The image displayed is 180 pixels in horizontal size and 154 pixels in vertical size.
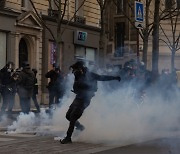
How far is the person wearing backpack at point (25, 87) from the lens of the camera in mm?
14992

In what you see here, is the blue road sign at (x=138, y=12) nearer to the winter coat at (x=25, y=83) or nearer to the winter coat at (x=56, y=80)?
the winter coat at (x=56, y=80)

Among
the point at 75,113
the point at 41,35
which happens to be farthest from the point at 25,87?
the point at 41,35

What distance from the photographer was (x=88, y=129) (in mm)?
10852

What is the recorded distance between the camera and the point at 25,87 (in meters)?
15.0

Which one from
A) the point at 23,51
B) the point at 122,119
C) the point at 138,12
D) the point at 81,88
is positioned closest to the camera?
the point at 81,88

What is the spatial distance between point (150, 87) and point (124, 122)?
2.30 metres

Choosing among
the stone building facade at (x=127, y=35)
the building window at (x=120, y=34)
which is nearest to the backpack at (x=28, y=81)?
the stone building facade at (x=127, y=35)

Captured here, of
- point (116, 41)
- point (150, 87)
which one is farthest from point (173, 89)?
point (116, 41)

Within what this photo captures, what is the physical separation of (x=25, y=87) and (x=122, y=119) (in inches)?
192

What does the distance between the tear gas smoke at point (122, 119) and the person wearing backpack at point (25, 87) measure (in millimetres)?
2338

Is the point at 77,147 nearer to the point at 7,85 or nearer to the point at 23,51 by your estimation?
the point at 7,85

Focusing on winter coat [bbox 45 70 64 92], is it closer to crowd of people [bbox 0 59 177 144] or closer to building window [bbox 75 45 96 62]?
crowd of people [bbox 0 59 177 144]

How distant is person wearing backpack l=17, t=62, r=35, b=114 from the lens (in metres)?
15.0

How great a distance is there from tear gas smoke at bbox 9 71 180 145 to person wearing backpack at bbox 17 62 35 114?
2.34 meters
